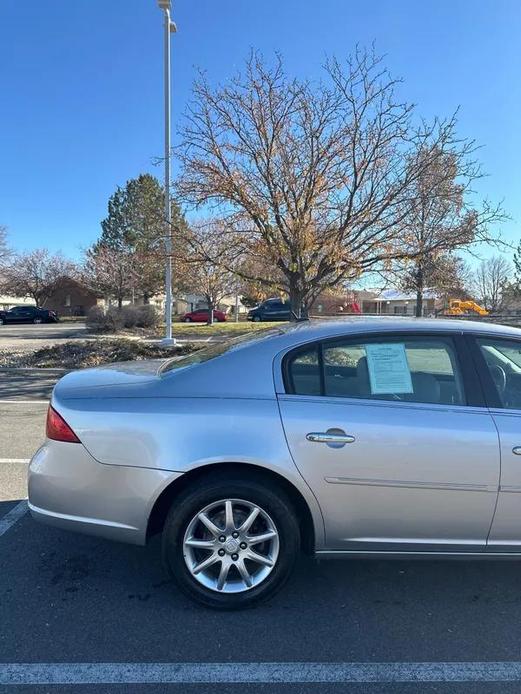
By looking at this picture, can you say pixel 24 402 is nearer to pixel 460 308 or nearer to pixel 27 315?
pixel 460 308

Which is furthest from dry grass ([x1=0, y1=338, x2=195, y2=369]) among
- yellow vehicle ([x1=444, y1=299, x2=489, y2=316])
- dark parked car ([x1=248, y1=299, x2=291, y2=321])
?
dark parked car ([x1=248, y1=299, x2=291, y2=321])

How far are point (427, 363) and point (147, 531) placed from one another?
1.86m

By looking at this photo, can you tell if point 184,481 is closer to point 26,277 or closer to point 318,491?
point 318,491

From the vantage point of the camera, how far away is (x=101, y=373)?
11.7 ft

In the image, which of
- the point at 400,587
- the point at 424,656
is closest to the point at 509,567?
the point at 400,587

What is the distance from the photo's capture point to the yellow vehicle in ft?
108

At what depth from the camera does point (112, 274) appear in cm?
3609

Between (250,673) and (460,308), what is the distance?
38.7 meters

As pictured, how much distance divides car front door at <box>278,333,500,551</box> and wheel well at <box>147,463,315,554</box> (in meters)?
0.11

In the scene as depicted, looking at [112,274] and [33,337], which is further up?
[112,274]

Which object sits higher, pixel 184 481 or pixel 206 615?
pixel 184 481

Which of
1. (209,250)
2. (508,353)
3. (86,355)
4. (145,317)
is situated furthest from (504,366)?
(145,317)

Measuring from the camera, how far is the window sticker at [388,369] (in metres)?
2.96

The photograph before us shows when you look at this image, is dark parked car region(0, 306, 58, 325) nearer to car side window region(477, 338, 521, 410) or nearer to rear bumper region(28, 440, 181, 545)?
rear bumper region(28, 440, 181, 545)
